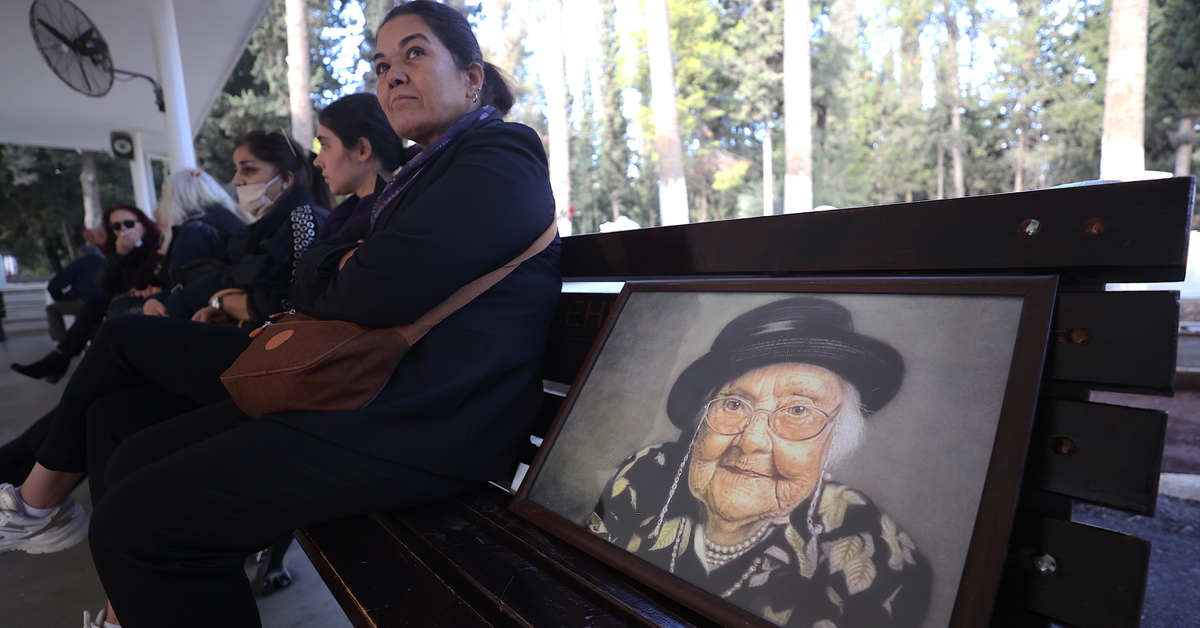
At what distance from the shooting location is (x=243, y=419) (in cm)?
171

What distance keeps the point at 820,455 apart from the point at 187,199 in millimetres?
4187

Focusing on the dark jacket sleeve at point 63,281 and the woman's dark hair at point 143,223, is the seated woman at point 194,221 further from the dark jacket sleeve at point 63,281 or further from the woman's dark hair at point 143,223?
the dark jacket sleeve at point 63,281

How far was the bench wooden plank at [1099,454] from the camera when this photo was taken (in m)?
0.82

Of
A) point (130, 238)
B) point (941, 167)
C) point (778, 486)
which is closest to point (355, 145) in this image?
point (778, 486)

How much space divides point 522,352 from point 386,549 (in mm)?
504

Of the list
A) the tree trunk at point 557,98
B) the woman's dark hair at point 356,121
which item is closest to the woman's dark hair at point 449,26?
the woman's dark hair at point 356,121

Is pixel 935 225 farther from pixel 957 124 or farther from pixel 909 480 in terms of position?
pixel 957 124

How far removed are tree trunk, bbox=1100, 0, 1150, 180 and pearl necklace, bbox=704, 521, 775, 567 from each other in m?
12.7

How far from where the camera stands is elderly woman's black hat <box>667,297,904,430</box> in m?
1.04

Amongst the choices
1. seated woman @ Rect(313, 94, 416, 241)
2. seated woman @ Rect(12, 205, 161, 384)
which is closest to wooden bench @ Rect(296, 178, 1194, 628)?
seated woman @ Rect(313, 94, 416, 241)

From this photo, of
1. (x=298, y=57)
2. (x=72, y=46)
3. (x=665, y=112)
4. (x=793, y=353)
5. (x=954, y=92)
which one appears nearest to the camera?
(x=793, y=353)

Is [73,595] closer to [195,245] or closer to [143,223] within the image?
[195,245]

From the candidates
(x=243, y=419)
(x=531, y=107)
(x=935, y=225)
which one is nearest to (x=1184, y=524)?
(x=935, y=225)

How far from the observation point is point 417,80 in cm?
174
